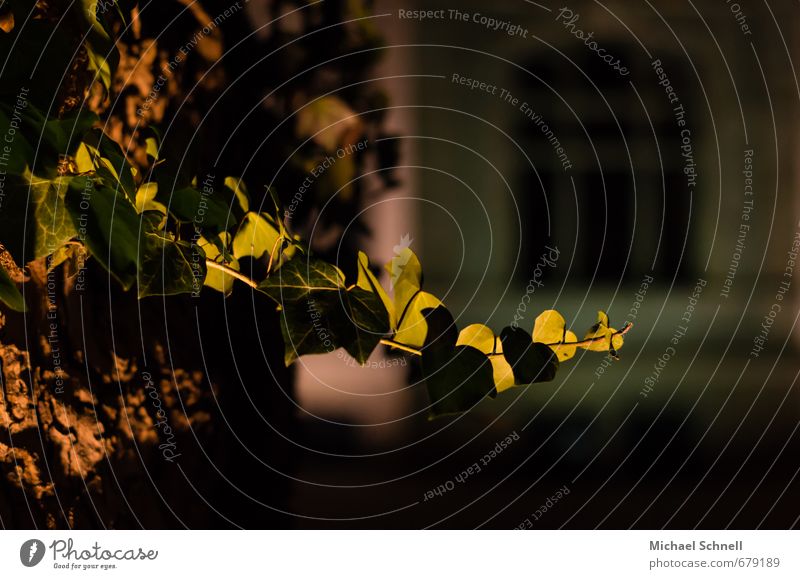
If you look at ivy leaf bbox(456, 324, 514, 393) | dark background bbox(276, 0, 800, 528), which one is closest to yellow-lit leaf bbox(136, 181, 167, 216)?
ivy leaf bbox(456, 324, 514, 393)

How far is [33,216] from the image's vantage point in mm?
154

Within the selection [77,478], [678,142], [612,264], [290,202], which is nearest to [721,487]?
[612,264]

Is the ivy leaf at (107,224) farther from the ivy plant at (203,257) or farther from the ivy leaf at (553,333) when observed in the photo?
the ivy leaf at (553,333)

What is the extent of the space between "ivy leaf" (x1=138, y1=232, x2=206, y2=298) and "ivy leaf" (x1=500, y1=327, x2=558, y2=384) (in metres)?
0.10

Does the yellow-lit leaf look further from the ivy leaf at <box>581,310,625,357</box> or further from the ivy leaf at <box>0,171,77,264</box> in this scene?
the ivy leaf at <box>581,310,625,357</box>

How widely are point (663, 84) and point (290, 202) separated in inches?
39.9

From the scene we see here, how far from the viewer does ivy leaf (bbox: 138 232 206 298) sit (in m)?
0.17

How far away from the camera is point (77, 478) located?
0.25 meters

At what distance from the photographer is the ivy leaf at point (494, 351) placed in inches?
7.6

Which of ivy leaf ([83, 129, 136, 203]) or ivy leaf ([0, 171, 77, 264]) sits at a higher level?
ivy leaf ([83, 129, 136, 203])

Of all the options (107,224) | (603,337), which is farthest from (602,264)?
(107,224)

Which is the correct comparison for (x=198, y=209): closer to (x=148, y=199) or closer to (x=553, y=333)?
(x=148, y=199)

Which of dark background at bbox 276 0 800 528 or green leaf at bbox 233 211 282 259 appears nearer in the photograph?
green leaf at bbox 233 211 282 259

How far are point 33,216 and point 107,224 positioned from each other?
0.08ft
